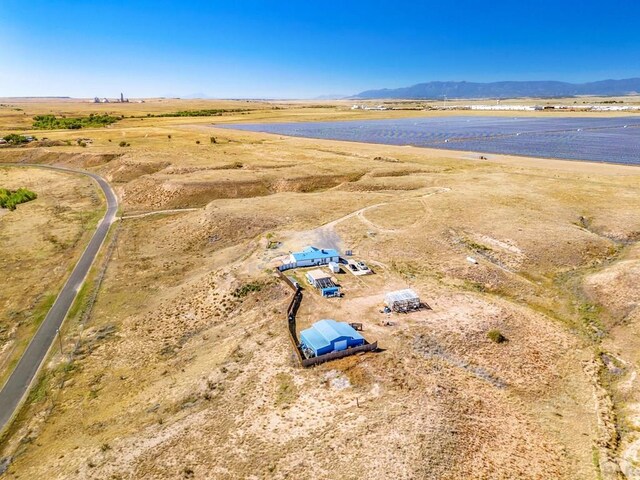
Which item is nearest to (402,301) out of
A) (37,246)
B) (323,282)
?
(323,282)

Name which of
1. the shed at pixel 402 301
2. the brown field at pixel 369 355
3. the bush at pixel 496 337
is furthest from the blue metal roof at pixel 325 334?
the bush at pixel 496 337

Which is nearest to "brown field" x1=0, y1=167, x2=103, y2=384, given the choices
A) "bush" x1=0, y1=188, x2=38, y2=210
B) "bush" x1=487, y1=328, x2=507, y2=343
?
"bush" x1=0, y1=188, x2=38, y2=210

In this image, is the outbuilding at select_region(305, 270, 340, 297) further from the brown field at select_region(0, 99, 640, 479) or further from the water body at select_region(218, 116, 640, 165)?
the water body at select_region(218, 116, 640, 165)

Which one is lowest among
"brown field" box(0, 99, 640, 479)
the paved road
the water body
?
the paved road

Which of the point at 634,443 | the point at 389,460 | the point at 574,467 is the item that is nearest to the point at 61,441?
the point at 389,460

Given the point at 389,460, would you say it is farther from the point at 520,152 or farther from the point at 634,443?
the point at 520,152

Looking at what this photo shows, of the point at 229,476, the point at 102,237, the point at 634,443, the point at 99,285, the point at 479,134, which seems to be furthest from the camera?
the point at 479,134
